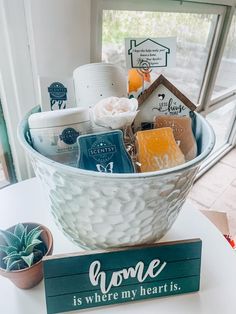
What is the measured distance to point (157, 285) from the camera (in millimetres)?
400

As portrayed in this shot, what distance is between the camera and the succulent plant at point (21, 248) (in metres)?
0.38

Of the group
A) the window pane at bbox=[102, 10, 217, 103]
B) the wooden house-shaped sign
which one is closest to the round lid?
the wooden house-shaped sign

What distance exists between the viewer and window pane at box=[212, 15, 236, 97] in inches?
57.9

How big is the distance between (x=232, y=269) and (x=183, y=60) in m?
0.99

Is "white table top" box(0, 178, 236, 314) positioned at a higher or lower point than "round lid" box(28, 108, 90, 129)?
lower

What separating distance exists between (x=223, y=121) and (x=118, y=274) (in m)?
1.84

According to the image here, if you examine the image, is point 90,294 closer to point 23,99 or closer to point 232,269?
point 232,269

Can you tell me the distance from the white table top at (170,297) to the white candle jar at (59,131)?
20 centimetres

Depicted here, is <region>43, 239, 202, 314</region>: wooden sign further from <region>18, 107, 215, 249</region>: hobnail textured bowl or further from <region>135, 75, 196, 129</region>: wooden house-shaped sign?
<region>135, 75, 196, 129</region>: wooden house-shaped sign

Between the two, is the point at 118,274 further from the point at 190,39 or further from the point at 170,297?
the point at 190,39

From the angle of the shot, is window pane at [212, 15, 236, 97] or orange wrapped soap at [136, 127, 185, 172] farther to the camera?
window pane at [212, 15, 236, 97]

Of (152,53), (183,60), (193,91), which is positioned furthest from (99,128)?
(193,91)

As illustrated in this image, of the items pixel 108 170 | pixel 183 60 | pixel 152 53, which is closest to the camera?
pixel 108 170

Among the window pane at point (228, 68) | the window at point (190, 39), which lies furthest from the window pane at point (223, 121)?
the window pane at point (228, 68)
